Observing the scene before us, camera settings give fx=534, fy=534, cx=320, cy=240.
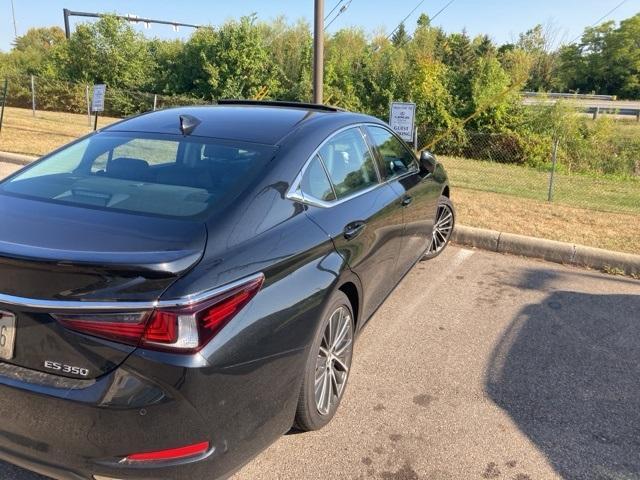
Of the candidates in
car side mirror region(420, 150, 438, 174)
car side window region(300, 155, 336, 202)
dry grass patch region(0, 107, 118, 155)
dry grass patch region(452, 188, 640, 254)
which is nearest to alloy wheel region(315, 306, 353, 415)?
car side window region(300, 155, 336, 202)

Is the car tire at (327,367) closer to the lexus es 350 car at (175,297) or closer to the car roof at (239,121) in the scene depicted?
the lexus es 350 car at (175,297)

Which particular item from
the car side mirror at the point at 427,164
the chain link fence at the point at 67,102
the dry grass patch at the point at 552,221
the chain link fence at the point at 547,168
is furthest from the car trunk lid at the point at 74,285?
the chain link fence at the point at 67,102

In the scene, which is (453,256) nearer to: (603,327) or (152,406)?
(603,327)

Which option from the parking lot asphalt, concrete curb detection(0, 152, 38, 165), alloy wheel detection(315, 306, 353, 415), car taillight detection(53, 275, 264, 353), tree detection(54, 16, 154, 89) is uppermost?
tree detection(54, 16, 154, 89)

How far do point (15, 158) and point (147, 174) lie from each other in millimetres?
9517

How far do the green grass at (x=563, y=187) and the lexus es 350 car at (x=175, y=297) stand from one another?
285 inches

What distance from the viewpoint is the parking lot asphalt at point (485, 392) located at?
2.62 m

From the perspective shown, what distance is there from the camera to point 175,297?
1832mm

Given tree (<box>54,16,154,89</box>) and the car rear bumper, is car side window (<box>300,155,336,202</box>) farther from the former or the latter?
tree (<box>54,16,154,89</box>)

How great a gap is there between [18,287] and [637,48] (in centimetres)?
7155

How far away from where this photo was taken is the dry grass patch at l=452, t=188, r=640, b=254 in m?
6.36

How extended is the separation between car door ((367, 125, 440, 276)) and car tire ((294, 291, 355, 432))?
3.88 feet

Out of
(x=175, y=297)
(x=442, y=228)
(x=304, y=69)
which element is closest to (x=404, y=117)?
(x=442, y=228)

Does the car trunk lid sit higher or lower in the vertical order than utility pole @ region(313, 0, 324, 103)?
lower
